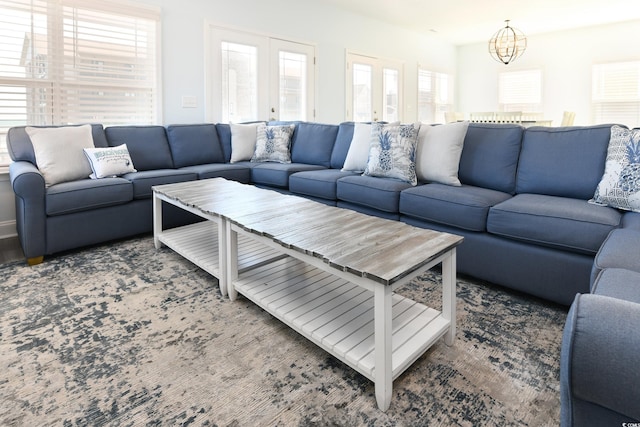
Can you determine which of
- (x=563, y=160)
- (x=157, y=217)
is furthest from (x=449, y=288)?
(x=157, y=217)

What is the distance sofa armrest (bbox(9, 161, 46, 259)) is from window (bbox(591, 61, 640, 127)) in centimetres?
767

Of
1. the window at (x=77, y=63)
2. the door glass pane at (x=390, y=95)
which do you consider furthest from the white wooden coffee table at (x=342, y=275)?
the door glass pane at (x=390, y=95)

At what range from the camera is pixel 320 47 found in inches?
210

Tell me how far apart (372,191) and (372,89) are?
3969 millimetres

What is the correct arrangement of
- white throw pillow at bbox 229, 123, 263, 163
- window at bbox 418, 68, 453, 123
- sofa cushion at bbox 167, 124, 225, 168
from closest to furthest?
sofa cushion at bbox 167, 124, 225, 168, white throw pillow at bbox 229, 123, 263, 163, window at bbox 418, 68, 453, 123

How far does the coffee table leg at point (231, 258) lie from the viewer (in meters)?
1.95

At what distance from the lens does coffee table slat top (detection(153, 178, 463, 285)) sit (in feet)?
4.43

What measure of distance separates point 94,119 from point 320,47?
10.2 ft

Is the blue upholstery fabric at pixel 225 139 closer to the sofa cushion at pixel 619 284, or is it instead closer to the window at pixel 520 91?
the sofa cushion at pixel 619 284

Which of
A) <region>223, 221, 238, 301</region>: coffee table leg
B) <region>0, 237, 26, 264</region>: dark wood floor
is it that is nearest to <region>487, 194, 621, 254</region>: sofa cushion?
<region>223, 221, 238, 301</region>: coffee table leg

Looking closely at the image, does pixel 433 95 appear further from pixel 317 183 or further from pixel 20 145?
pixel 20 145

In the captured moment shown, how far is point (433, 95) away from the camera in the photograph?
7.45 metres

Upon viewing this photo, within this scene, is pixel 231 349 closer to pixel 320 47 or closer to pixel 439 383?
pixel 439 383

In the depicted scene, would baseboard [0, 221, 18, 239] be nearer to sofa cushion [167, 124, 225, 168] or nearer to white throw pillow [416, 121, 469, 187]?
sofa cushion [167, 124, 225, 168]
